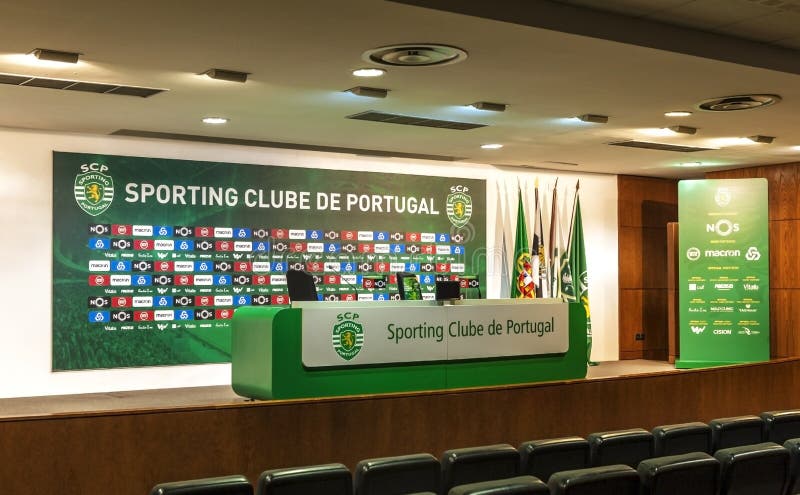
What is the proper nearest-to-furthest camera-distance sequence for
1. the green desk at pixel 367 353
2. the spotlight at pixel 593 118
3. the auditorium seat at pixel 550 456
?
the auditorium seat at pixel 550 456, the green desk at pixel 367 353, the spotlight at pixel 593 118

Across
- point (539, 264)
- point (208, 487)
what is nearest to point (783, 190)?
point (539, 264)

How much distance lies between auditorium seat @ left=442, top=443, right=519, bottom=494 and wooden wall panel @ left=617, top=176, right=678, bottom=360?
1143 centimetres

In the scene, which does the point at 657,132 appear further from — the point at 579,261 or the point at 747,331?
the point at 747,331

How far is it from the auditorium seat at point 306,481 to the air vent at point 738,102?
649cm

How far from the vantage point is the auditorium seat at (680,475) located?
352 centimetres

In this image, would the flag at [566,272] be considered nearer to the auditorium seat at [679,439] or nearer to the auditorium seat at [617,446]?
the auditorium seat at [679,439]

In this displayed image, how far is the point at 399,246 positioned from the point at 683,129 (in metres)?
4.18

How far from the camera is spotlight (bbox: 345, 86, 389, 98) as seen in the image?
8.25 meters

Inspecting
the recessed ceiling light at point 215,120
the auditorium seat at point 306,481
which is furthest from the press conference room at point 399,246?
the recessed ceiling light at point 215,120

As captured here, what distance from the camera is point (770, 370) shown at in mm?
8117

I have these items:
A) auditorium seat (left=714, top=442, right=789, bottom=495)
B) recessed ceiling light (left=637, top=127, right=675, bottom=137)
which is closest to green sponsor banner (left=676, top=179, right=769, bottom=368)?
recessed ceiling light (left=637, top=127, right=675, bottom=137)

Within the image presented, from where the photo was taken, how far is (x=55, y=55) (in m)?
6.82

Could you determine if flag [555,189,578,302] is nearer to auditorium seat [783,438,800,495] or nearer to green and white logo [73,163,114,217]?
green and white logo [73,163,114,217]

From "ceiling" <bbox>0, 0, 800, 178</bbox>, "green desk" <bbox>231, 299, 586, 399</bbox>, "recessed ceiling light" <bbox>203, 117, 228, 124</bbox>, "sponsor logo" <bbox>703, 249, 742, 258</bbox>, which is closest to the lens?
"ceiling" <bbox>0, 0, 800, 178</bbox>
